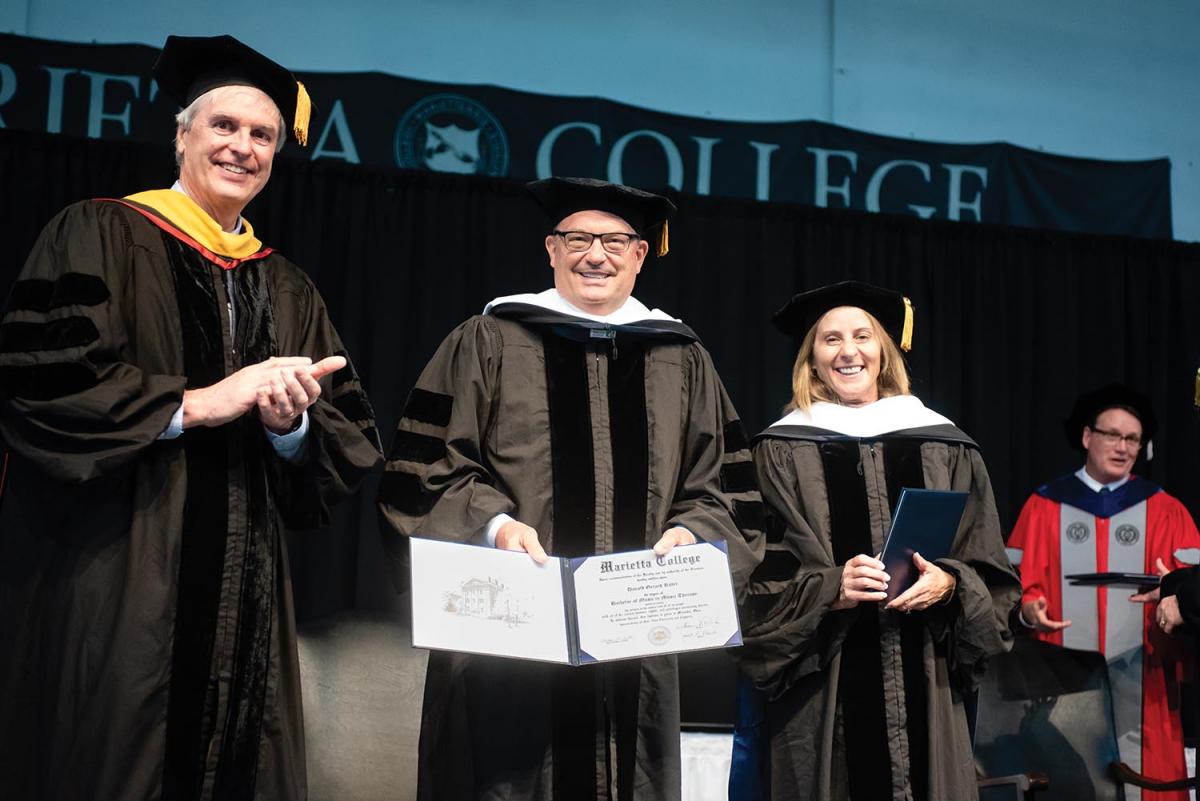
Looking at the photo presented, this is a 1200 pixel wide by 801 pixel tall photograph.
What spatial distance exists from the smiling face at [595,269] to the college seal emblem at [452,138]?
361 centimetres

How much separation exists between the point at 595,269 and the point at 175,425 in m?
1.17

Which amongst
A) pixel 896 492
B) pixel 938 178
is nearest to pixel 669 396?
pixel 896 492

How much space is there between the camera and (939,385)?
7.17m

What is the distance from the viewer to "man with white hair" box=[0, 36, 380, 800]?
95.6 inches

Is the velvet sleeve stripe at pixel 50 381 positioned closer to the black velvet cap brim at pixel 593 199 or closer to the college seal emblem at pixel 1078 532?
the black velvet cap brim at pixel 593 199

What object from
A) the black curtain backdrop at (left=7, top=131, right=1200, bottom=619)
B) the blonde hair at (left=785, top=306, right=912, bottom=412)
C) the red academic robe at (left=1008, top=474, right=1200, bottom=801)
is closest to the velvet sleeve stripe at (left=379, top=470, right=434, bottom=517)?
the blonde hair at (left=785, top=306, right=912, bottom=412)

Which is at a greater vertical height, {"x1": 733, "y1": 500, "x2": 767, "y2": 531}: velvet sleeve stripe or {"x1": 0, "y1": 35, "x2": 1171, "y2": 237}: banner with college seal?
{"x1": 0, "y1": 35, "x2": 1171, "y2": 237}: banner with college seal

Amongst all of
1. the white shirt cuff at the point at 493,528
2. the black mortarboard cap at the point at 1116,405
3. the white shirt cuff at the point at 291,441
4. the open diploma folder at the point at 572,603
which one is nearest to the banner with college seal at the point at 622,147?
the black mortarboard cap at the point at 1116,405

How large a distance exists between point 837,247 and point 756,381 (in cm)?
93

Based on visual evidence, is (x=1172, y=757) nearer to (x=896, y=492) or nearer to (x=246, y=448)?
(x=896, y=492)

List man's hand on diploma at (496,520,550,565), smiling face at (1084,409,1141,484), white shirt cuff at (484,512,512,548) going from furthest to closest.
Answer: smiling face at (1084,409,1141,484) < white shirt cuff at (484,512,512,548) < man's hand on diploma at (496,520,550,565)

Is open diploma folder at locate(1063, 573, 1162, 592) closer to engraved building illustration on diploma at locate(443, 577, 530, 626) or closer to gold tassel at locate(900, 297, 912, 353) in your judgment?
gold tassel at locate(900, 297, 912, 353)

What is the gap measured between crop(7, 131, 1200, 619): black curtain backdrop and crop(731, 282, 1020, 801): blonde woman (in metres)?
2.88

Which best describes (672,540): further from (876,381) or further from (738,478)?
(876,381)
